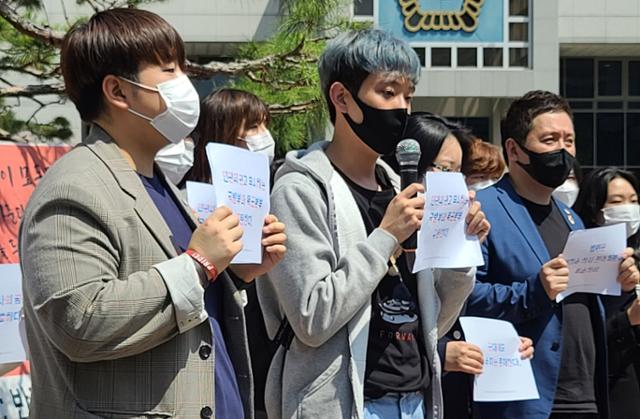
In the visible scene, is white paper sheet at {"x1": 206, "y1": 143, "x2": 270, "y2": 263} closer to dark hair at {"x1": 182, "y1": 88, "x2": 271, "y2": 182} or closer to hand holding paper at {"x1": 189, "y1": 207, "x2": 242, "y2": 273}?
hand holding paper at {"x1": 189, "y1": 207, "x2": 242, "y2": 273}

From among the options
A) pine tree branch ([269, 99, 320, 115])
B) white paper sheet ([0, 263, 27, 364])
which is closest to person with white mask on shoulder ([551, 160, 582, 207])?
white paper sheet ([0, 263, 27, 364])

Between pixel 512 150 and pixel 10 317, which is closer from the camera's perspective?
pixel 10 317

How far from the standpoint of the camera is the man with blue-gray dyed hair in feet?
8.44

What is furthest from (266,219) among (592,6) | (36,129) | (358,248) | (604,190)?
(592,6)

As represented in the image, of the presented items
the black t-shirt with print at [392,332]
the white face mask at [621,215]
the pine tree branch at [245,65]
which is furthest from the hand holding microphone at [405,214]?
the pine tree branch at [245,65]

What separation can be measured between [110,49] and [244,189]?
17.8 inches

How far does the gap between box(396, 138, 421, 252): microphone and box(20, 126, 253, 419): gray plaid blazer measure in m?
0.80

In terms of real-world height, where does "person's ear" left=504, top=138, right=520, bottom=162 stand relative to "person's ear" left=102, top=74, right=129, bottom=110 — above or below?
below

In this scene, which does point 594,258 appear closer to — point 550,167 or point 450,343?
point 550,167

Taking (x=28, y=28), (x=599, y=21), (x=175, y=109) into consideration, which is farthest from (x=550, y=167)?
(x=599, y=21)

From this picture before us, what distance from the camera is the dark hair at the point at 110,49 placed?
217cm

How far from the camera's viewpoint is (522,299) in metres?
3.45

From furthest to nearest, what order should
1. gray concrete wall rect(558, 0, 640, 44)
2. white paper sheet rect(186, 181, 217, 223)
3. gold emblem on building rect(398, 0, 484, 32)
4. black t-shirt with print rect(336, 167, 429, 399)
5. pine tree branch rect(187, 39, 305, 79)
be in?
1. gray concrete wall rect(558, 0, 640, 44)
2. gold emblem on building rect(398, 0, 484, 32)
3. pine tree branch rect(187, 39, 305, 79)
4. black t-shirt with print rect(336, 167, 429, 399)
5. white paper sheet rect(186, 181, 217, 223)

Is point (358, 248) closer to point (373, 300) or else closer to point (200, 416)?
point (373, 300)
